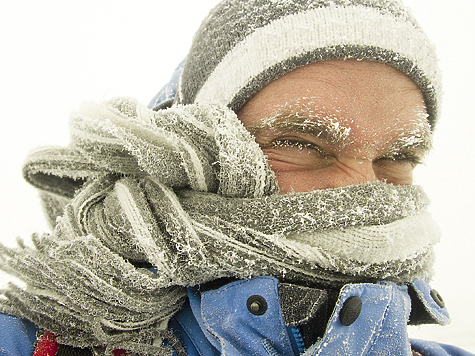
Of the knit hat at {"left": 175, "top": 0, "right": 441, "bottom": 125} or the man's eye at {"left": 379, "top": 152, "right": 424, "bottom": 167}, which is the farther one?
the man's eye at {"left": 379, "top": 152, "right": 424, "bottom": 167}

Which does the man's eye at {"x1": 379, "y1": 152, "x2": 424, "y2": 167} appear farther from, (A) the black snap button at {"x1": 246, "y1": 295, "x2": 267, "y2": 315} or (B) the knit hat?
(A) the black snap button at {"x1": 246, "y1": 295, "x2": 267, "y2": 315}

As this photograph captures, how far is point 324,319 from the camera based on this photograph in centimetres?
82

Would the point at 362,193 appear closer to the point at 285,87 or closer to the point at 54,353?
the point at 285,87

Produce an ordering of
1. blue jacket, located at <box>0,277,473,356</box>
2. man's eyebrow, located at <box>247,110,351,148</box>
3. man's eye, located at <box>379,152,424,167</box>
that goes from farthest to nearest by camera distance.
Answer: man's eye, located at <box>379,152,424,167</box>
man's eyebrow, located at <box>247,110,351,148</box>
blue jacket, located at <box>0,277,473,356</box>

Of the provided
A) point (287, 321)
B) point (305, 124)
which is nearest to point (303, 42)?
point (305, 124)

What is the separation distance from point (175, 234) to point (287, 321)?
337 millimetres

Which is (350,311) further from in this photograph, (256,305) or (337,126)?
(337,126)

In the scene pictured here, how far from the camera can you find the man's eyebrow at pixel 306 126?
0.91 metres

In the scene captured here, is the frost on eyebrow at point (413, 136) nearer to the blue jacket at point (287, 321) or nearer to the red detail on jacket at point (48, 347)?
the blue jacket at point (287, 321)

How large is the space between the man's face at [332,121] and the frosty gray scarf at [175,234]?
0.10 metres

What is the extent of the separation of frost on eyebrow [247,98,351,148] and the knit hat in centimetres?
13

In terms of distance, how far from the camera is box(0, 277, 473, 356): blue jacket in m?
0.75

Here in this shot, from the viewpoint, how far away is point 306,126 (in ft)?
3.03

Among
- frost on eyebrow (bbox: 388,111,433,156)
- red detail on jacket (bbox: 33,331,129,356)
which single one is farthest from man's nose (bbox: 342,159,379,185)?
red detail on jacket (bbox: 33,331,129,356)
